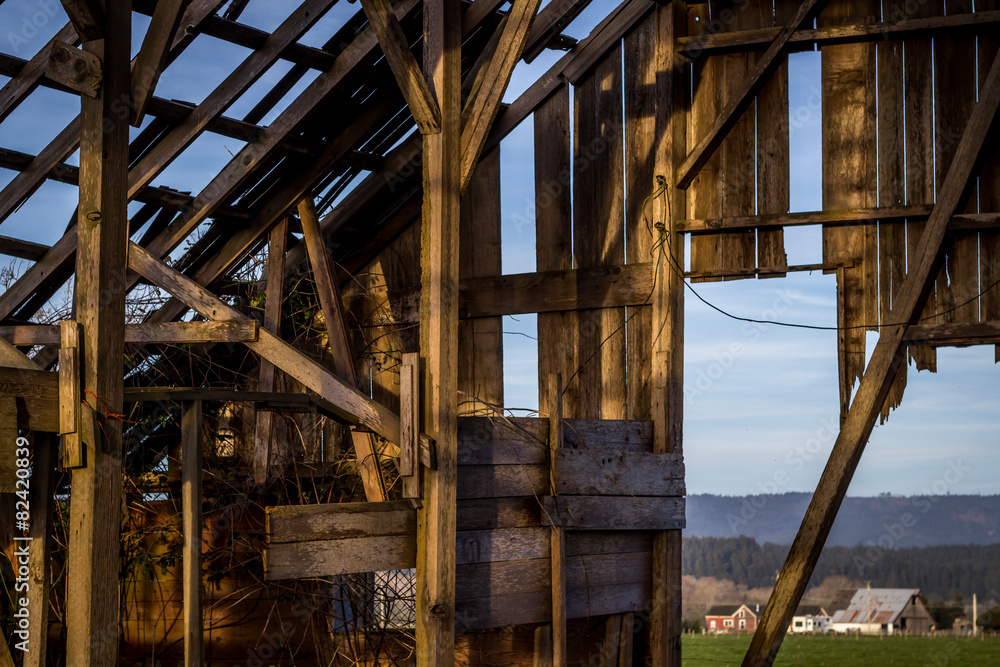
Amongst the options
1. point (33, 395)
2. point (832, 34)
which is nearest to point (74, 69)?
point (33, 395)

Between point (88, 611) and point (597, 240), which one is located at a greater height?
point (597, 240)

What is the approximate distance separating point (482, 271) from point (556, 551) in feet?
9.04

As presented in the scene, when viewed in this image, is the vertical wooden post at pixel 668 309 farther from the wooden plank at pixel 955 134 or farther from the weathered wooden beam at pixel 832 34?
the wooden plank at pixel 955 134

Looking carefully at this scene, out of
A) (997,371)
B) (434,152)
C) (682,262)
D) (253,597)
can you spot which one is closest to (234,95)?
(434,152)

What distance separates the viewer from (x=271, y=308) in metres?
7.74

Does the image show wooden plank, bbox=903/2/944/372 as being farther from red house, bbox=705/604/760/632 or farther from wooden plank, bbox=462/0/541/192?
red house, bbox=705/604/760/632

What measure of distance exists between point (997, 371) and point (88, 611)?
5.57m

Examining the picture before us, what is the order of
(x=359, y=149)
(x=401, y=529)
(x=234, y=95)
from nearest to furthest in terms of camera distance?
(x=401, y=529) → (x=234, y=95) → (x=359, y=149)

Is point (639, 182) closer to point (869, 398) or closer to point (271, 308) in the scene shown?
point (869, 398)

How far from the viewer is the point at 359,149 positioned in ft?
25.9

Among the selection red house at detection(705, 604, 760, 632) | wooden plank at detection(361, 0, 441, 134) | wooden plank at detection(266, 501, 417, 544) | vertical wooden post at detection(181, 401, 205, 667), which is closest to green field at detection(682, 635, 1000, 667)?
red house at detection(705, 604, 760, 632)

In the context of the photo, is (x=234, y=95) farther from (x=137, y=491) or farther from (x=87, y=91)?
(x=137, y=491)

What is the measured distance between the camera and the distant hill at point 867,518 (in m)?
7.04

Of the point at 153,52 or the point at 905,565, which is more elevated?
the point at 153,52
